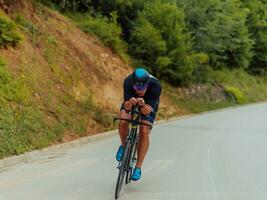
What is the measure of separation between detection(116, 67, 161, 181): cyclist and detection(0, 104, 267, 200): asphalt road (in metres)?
0.71

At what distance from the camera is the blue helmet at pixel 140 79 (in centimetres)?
742

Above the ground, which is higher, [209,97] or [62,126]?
[62,126]

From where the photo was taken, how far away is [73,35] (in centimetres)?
2331

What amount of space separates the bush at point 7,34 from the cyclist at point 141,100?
387 inches

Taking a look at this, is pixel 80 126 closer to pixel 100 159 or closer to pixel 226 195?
pixel 100 159

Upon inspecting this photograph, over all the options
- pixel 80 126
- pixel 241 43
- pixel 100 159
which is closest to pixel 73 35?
pixel 80 126

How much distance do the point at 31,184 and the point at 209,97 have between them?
2883 centimetres

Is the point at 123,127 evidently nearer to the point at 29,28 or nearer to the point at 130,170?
the point at 130,170

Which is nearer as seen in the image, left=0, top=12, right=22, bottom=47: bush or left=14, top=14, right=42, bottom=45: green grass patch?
left=0, top=12, right=22, bottom=47: bush

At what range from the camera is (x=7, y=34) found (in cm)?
1692

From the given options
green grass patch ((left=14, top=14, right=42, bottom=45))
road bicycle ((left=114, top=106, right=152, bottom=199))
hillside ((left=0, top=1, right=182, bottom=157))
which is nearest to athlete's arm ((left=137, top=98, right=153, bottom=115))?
road bicycle ((left=114, top=106, right=152, bottom=199))

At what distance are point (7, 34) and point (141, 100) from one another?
10497 millimetres

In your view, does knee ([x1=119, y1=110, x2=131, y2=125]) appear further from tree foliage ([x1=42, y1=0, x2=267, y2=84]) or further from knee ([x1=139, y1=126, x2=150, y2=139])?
tree foliage ([x1=42, y1=0, x2=267, y2=84])

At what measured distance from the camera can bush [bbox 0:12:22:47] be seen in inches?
659
